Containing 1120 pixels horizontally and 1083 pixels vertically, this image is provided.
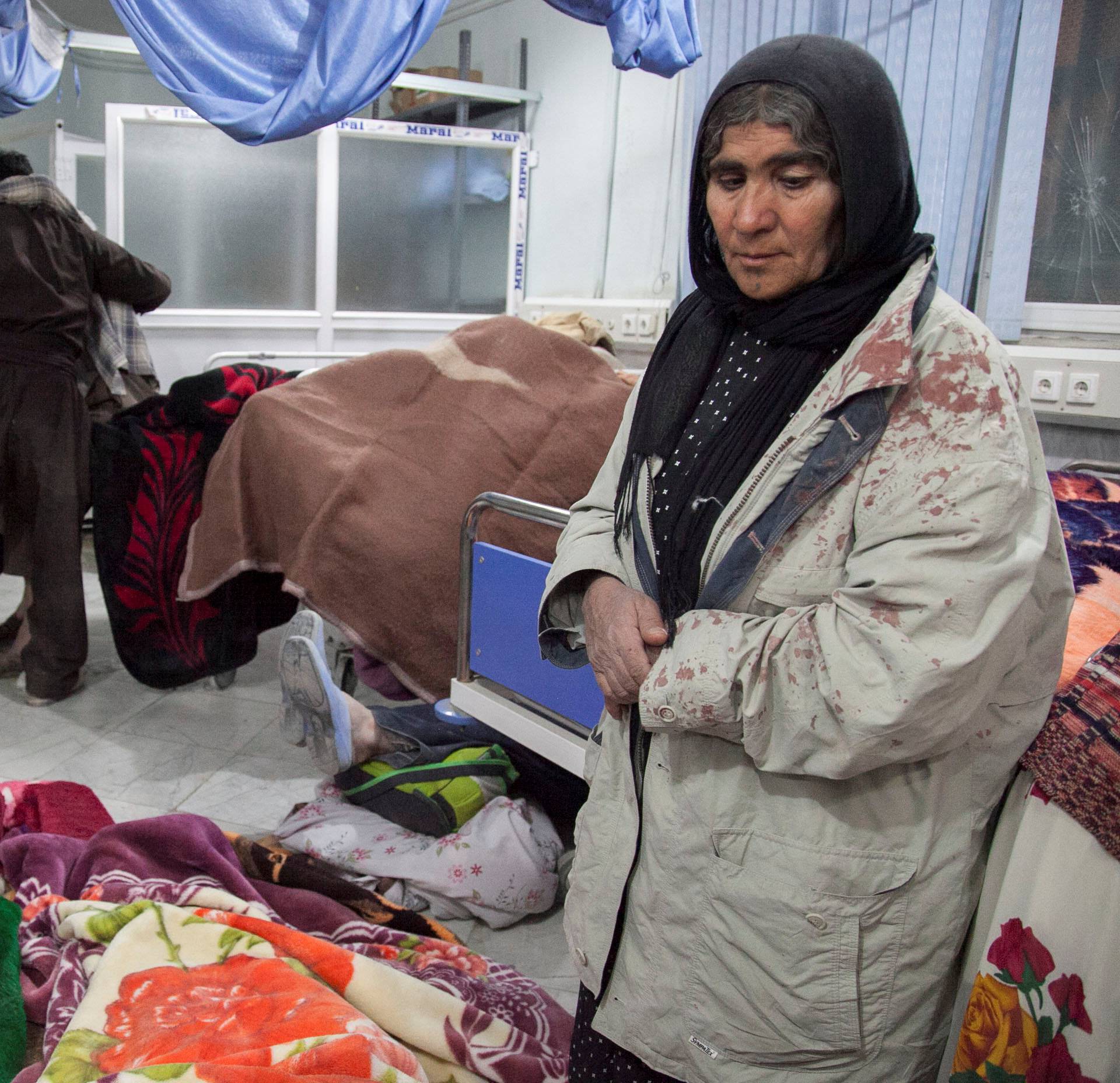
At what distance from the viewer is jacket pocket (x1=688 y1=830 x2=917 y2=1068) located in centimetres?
Answer: 95

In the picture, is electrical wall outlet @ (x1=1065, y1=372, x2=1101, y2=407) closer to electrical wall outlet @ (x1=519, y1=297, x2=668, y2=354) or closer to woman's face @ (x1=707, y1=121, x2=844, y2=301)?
electrical wall outlet @ (x1=519, y1=297, x2=668, y2=354)

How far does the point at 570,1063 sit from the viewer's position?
1.22 metres

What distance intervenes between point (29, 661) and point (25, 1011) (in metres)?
1.78

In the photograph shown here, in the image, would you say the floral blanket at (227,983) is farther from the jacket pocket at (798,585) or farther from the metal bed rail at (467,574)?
the jacket pocket at (798,585)

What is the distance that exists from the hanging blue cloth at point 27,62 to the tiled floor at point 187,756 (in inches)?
100

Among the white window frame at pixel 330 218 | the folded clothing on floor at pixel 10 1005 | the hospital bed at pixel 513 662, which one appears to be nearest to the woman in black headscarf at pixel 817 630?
the hospital bed at pixel 513 662

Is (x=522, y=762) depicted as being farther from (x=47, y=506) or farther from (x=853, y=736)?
(x=47, y=506)

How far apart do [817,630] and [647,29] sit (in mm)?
2969

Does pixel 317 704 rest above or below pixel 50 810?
above

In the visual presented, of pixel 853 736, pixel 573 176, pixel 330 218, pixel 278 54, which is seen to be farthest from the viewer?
pixel 573 176

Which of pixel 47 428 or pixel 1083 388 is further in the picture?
pixel 47 428

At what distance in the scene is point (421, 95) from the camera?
218 inches

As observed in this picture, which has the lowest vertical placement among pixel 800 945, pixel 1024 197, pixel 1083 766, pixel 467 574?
pixel 467 574

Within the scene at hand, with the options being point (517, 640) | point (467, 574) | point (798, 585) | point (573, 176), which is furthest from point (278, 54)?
point (573, 176)
